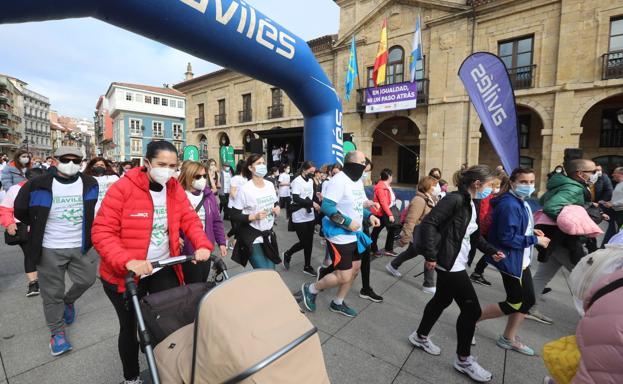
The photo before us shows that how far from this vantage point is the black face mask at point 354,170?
3324mm

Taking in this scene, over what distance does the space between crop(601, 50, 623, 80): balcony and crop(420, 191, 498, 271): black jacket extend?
1434 centimetres

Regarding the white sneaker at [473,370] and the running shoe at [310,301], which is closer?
the white sneaker at [473,370]

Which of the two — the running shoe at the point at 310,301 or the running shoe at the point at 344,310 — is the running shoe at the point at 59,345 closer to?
the running shoe at the point at 310,301

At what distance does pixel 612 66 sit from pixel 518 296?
47.4 ft

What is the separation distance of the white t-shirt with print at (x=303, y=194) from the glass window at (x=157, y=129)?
183ft

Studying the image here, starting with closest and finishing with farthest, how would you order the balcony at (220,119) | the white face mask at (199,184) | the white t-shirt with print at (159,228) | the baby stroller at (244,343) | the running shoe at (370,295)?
the baby stroller at (244,343) → the white t-shirt with print at (159,228) → the white face mask at (199,184) → the running shoe at (370,295) → the balcony at (220,119)

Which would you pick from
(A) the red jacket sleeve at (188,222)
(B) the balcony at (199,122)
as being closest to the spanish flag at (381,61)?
(A) the red jacket sleeve at (188,222)

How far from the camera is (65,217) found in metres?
2.79

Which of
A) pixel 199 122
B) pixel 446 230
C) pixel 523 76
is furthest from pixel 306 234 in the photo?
pixel 199 122

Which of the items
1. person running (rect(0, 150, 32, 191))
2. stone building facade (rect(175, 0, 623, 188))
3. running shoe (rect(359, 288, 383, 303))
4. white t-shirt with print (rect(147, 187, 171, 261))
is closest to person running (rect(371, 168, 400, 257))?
running shoe (rect(359, 288, 383, 303))

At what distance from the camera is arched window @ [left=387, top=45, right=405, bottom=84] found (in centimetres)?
1638

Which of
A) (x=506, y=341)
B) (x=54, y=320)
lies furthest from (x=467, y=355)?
(x=54, y=320)

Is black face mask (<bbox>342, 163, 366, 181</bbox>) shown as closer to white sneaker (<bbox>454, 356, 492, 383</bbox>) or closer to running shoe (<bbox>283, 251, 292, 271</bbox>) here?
white sneaker (<bbox>454, 356, 492, 383</bbox>)

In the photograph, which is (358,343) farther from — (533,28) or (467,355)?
(533,28)
